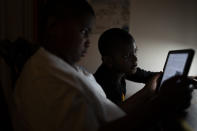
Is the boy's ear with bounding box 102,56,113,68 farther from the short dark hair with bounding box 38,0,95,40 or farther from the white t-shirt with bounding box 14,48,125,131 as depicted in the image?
the white t-shirt with bounding box 14,48,125,131

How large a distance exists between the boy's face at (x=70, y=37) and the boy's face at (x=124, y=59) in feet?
1.59

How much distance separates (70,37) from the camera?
53 cm

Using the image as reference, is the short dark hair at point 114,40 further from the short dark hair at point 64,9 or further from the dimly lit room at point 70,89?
the short dark hair at point 64,9

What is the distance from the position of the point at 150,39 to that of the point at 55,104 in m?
1.27

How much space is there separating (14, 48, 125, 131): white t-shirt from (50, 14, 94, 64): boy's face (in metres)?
0.08

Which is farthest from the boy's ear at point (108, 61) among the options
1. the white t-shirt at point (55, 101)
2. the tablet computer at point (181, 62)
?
the white t-shirt at point (55, 101)

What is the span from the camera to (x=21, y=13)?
121 cm

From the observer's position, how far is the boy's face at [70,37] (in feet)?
1.74

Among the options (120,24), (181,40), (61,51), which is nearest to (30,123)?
(61,51)

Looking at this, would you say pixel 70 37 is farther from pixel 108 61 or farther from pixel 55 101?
pixel 108 61

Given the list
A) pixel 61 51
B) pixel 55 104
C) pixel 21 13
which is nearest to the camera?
pixel 55 104

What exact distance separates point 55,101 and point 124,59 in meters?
0.69

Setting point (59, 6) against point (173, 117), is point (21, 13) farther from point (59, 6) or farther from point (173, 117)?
point (173, 117)

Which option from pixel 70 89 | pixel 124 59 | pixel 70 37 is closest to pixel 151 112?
pixel 70 89
